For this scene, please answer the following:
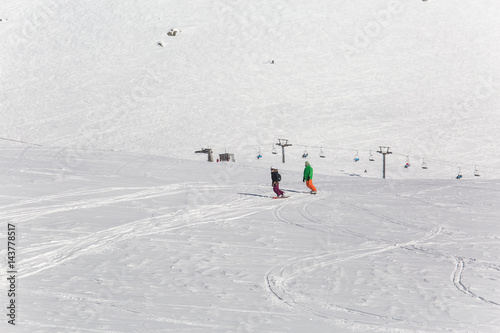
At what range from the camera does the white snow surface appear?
305 inches

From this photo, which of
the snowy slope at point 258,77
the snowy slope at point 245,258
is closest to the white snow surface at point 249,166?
the snowy slope at point 245,258

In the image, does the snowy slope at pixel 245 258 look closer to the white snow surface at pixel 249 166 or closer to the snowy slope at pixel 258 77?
the white snow surface at pixel 249 166

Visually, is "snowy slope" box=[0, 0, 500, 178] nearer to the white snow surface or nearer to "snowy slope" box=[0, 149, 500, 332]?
the white snow surface

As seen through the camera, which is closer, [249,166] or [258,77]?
[249,166]

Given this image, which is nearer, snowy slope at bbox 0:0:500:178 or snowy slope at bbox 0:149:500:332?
snowy slope at bbox 0:149:500:332

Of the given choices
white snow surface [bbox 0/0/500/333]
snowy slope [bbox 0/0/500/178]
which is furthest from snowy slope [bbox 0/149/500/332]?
snowy slope [bbox 0/0/500/178]

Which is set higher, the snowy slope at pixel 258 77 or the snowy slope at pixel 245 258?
the snowy slope at pixel 258 77

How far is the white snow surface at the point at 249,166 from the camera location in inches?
305

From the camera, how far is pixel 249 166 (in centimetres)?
2580

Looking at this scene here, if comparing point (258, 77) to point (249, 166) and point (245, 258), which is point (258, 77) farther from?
point (245, 258)

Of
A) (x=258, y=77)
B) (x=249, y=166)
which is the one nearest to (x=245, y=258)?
(x=249, y=166)

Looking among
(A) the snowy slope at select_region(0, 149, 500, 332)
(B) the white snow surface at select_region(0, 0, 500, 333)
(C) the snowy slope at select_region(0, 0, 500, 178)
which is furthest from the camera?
(C) the snowy slope at select_region(0, 0, 500, 178)

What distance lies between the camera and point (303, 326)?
22.3 feet

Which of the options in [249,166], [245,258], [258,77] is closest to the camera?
[245,258]
